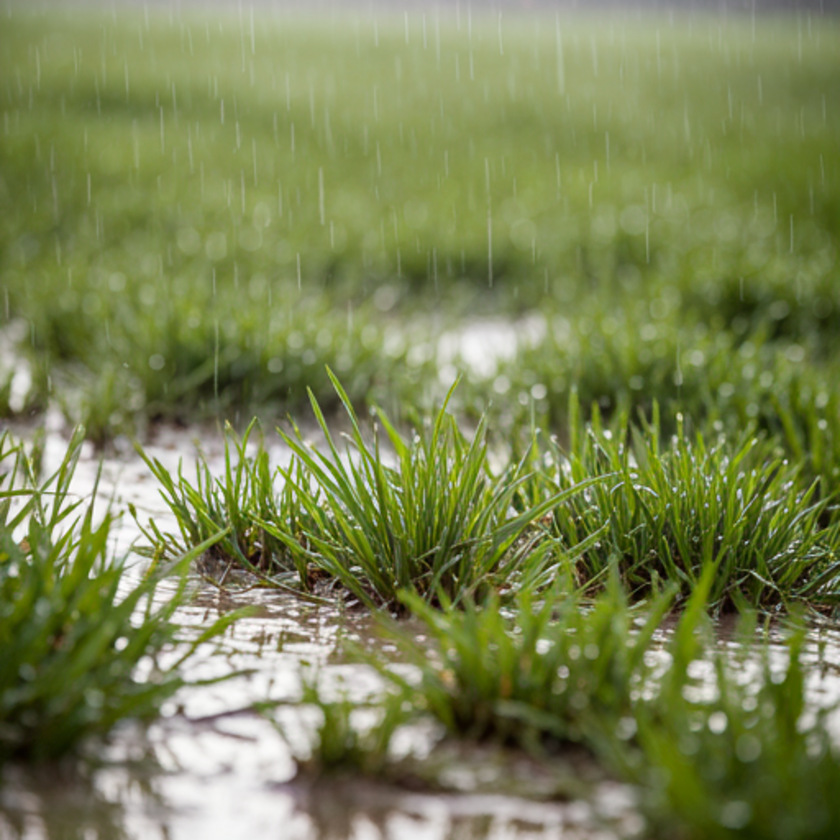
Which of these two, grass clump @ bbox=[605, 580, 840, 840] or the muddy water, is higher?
grass clump @ bbox=[605, 580, 840, 840]

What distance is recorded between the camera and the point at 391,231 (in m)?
6.01

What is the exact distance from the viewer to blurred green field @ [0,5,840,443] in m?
3.33

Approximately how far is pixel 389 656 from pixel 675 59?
1979 cm

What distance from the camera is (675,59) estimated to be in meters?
19.0

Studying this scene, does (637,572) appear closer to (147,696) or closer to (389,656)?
(389,656)

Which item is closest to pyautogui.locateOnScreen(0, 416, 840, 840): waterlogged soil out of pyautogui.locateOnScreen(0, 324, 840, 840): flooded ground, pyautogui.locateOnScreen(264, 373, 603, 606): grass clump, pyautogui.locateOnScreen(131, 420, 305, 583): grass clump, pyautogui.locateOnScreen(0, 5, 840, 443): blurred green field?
pyautogui.locateOnScreen(0, 324, 840, 840): flooded ground

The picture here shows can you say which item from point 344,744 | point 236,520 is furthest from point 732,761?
point 236,520

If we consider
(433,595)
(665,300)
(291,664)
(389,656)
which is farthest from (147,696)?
(665,300)

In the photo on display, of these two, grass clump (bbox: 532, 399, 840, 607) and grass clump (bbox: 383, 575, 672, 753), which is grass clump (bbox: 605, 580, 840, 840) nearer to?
grass clump (bbox: 383, 575, 672, 753)

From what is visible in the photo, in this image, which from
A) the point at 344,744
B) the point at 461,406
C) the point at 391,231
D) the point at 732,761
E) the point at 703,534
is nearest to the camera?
the point at 732,761

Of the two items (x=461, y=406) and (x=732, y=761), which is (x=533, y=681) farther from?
(x=461, y=406)

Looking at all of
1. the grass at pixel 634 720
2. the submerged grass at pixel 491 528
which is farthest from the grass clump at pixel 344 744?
the submerged grass at pixel 491 528

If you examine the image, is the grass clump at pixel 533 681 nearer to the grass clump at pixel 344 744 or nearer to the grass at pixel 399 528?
the grass clump at pixel 344 744

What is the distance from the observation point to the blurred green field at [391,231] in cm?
333
